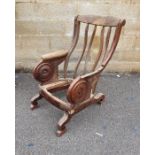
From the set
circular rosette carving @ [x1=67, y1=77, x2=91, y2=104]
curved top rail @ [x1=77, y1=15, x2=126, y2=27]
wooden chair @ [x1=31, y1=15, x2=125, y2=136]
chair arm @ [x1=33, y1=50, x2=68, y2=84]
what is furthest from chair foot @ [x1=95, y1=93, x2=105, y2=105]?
curved top rail @ [x1=77, y1=15, x2=126, y2=27]

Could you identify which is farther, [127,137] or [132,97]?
[132,97]

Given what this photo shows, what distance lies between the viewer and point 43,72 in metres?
2.35

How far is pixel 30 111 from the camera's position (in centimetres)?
241

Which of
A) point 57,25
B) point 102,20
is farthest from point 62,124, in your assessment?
point 57,25

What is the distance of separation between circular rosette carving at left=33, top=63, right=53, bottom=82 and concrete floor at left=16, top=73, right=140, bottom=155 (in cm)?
28

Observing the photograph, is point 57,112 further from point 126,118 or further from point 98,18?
point 98,18

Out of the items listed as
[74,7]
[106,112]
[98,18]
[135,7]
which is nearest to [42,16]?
[74,7]

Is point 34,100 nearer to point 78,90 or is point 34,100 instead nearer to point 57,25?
point 78,90

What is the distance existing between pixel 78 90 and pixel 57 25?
113 cm

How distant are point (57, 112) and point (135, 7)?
141 centimetres

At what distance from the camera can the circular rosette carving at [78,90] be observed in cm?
200

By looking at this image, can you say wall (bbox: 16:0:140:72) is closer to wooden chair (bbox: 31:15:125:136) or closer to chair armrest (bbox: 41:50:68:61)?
wooden chair (bbox: 31:15:125:136)

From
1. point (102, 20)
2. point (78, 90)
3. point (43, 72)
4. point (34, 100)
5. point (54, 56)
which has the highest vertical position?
point (102, 20)
